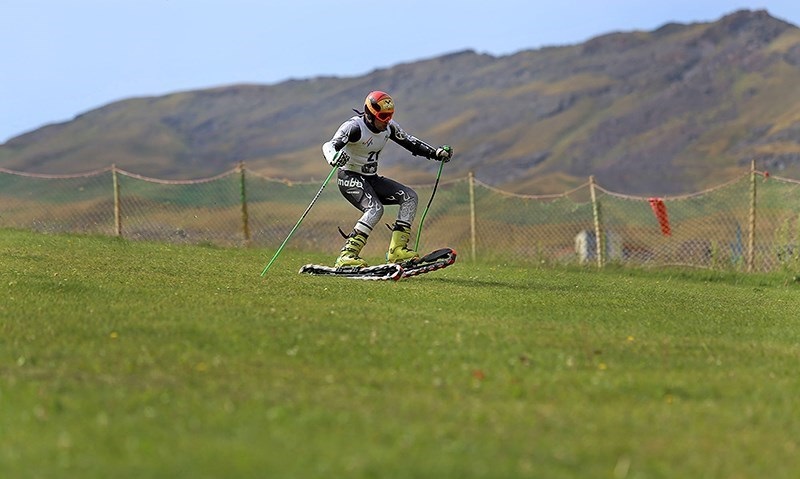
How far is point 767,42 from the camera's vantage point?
152 metres

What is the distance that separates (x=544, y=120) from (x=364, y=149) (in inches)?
5343

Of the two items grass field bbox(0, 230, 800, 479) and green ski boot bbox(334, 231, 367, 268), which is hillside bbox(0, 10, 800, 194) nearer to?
green ski boot bbox(334, 231, 367, 268)

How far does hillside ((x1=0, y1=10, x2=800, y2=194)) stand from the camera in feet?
406

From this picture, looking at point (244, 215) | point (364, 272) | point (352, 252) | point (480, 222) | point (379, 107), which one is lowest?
point (480, 222)

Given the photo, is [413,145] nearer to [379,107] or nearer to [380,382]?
[379,107]

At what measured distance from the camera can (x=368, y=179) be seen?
17.1 m

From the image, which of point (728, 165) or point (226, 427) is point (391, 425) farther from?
point (728, 165)

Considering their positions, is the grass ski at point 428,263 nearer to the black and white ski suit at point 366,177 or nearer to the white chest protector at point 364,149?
the black and white ski suit at point 366,177

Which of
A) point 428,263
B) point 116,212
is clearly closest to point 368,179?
point 428,263

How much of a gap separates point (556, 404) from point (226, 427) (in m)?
2.35

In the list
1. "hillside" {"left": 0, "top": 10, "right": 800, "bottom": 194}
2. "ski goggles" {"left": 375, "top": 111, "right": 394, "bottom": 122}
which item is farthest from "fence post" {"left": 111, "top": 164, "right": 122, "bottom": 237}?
"hillside" {"left": 0, "top": 10, "right": 800, "bottom": 194}

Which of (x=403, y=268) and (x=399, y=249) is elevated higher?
(x=399, y=249)

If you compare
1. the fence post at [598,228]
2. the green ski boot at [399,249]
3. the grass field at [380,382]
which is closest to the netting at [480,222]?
the fence post at [598,228]

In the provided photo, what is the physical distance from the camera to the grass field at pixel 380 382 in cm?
677
